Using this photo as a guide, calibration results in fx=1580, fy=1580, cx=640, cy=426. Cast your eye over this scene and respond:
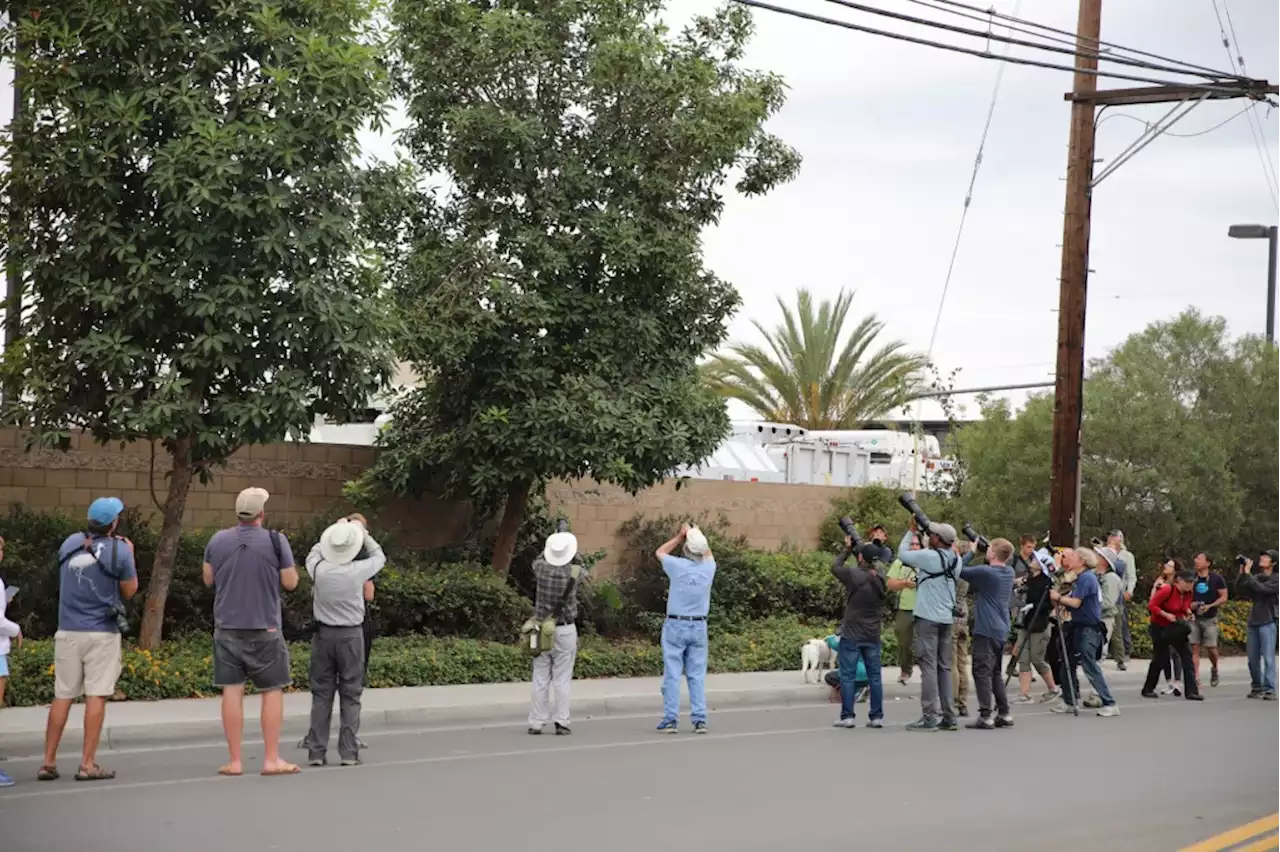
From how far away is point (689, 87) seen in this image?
66.9 ft

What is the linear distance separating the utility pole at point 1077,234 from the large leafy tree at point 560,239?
14.5 feet

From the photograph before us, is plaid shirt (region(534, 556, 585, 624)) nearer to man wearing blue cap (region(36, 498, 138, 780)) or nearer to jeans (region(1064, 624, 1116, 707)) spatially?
man wearing blue cap (region(36, 498, 138, 780))

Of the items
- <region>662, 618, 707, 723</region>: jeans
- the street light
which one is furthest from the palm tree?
<region>662, 618, 707, 723</region>: jeans

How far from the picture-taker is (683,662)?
48.6 feet

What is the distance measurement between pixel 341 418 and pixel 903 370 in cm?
2556

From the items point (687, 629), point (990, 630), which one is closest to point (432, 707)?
point (687, 629)

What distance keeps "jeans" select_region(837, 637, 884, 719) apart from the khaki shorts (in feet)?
23.5

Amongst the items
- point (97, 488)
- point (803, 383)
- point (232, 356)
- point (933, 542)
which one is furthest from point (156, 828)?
point (803, 383)

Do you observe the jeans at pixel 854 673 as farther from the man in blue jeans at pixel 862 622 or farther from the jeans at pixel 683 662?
the jeans at pixel 683 662

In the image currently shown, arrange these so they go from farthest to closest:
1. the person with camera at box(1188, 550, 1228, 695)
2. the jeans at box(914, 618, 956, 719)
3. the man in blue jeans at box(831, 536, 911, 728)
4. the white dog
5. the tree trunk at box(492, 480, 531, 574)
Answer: the tree trunk at box(492, 480, 531, 574), the person with camera at box(1188, 550, 1228, 695), the white dog, the jeans at box(914, 618, 956, 719), the man in blue jeans at box(831, 536, 911, 728)

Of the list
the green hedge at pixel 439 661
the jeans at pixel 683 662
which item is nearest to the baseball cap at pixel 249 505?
the green hedge at pixel 439 661

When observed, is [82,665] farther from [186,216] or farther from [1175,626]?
[1175,626]

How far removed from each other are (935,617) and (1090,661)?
327cm

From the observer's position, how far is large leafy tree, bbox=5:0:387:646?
606 inches
